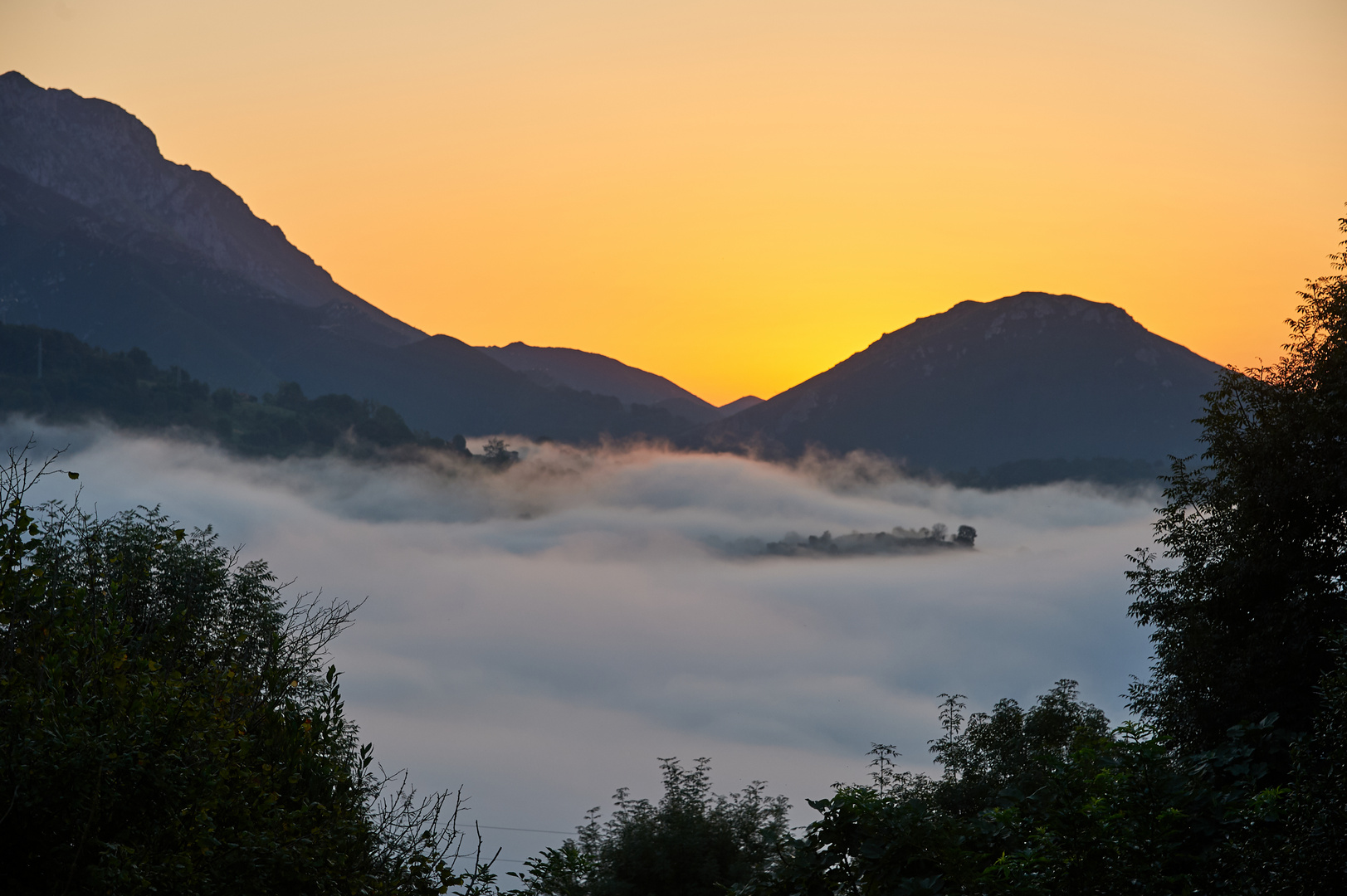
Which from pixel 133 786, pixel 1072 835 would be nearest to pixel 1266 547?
pixel 1072 835

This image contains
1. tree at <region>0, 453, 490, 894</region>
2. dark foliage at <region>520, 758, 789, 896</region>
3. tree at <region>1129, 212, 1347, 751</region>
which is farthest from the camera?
dark foliage at <region>520, 758, 789, 896</region>

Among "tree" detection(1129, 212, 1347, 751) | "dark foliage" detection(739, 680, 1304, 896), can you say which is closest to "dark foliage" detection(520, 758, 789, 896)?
"tree" detection(1129, 212, 1347, 751)

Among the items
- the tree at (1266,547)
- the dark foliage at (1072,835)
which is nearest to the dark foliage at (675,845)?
the tree at (1266,547)

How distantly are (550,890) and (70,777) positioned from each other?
28.2ft

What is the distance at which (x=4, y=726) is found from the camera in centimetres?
987

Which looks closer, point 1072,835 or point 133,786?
point 1072,835

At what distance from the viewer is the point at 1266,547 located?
80.7ft

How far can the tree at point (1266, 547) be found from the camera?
919 inches

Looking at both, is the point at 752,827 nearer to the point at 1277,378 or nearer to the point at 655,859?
the point at 655,859

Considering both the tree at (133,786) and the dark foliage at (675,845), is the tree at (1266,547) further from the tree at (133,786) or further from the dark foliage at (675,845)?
the tree at (133,786)

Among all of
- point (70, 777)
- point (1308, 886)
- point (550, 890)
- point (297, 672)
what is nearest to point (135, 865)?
point (70, 777)

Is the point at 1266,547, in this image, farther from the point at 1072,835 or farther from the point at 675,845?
the point at 675,845

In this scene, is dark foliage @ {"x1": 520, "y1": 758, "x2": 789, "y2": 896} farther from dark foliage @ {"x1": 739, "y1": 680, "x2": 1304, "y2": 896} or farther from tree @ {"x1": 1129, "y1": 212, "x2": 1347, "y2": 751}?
dark foliage @ {"x1": 739, "y1": 680, "x2": 1304, "y2": 896}

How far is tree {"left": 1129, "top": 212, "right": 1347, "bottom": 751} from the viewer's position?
23.3 meters
